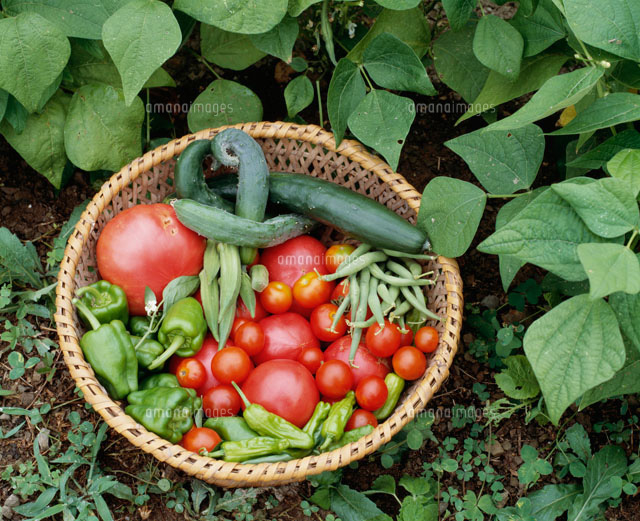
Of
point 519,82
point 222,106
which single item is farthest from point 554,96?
point 222,106

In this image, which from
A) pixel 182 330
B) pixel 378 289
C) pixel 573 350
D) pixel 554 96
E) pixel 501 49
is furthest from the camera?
pixel 378 289

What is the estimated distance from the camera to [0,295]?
2508 millimetres

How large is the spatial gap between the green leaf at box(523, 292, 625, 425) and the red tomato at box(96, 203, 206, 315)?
4.22ft

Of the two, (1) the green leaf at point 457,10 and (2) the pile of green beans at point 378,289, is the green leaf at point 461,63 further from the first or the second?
(2) the pile of green beans at point 378,289

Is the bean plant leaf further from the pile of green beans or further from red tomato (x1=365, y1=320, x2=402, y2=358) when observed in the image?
red tomato (x1=365, y1=320, x2=402, y2=358)

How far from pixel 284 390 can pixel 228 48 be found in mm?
1369

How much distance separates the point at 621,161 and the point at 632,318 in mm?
435

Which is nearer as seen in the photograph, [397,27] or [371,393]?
[371,393]

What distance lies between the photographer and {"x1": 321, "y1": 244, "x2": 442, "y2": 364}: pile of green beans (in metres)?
2.35

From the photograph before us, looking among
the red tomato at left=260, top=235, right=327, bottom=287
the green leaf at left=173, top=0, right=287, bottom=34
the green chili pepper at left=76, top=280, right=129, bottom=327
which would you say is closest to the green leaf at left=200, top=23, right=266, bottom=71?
the green leaf at left=173, top=0, right=287, bottom=34

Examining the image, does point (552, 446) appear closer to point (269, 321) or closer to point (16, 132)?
point (269, 321)

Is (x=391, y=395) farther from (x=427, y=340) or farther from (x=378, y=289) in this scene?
(x=378, y=289)

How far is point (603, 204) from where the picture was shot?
166 cm

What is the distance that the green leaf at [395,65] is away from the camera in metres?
2.26
